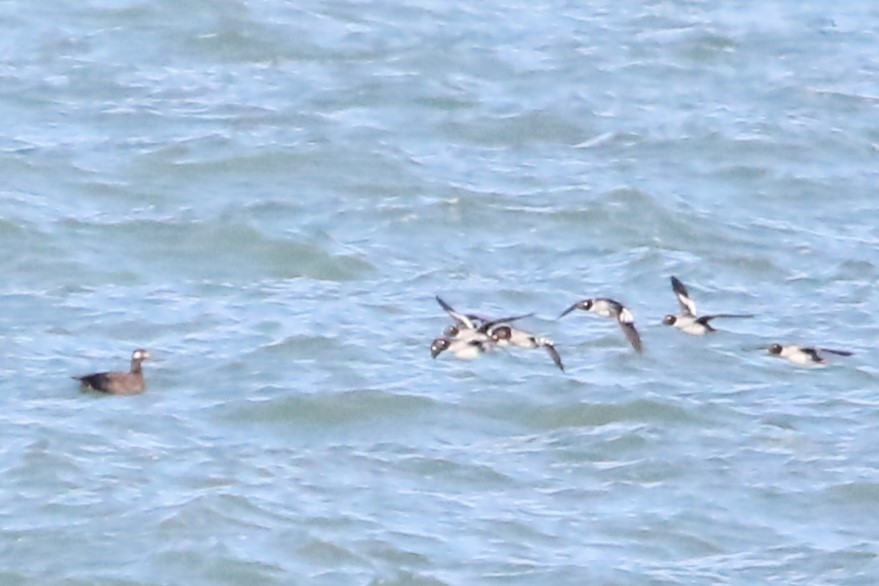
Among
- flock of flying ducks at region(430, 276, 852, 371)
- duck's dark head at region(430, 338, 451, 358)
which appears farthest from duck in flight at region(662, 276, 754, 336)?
duck's dark head at region(430, 338, 451, 358)

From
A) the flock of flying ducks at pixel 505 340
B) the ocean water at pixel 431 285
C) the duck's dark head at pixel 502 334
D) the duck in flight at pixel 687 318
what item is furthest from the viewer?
the duck in flight at pixel 687 318

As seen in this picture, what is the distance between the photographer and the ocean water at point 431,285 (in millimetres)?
A: 13172

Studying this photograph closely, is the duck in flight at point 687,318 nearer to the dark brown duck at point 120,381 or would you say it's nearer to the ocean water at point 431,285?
the ocean water at point 431,285

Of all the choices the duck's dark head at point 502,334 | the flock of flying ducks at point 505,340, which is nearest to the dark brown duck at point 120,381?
the flock of flying ducks at point 505,340

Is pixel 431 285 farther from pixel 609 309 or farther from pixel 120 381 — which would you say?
pixel 120 381

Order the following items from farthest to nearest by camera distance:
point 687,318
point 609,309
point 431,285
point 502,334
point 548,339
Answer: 1. point 431,285
2. point 548,339
3. point 687,318
4. point 609,309
5. point 502,334

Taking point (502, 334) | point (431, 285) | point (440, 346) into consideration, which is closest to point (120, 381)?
point (440, 346)

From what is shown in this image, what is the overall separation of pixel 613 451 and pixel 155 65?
10044 millimetres

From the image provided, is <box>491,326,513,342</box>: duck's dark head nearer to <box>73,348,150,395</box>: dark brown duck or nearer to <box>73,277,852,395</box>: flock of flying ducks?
<box>73,277,852,395</box>: flock of flying ducks

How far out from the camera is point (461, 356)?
51.5 ft

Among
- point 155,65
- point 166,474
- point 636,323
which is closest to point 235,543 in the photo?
point 166,474

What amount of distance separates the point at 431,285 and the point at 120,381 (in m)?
3.50

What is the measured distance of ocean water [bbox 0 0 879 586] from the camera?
13.2 meters

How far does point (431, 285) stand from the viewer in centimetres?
1766
